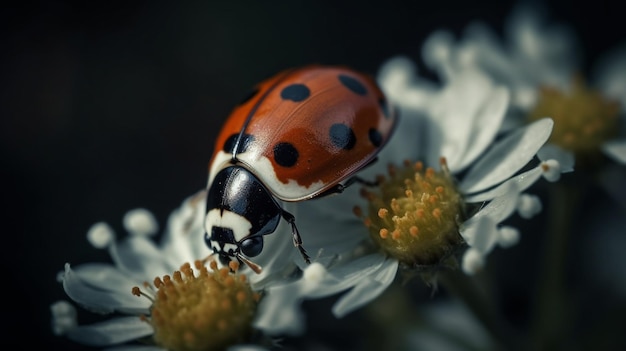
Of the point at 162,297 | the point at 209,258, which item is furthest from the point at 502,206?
the point at 162,297

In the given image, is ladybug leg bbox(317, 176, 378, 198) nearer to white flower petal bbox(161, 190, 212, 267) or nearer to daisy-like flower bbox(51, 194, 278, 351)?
daisy-like flower bbox(51, 194, 278, 351)

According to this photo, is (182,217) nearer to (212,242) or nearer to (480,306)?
(212,242)

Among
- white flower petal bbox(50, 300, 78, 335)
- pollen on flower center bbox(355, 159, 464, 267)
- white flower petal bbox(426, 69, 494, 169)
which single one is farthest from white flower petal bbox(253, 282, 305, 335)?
white flower petal bbox(426, 69, 494, 169)

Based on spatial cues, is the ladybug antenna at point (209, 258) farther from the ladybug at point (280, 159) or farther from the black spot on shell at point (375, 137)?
the black spot on shell at point (375, 137)

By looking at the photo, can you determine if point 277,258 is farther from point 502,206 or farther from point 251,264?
point 502,206

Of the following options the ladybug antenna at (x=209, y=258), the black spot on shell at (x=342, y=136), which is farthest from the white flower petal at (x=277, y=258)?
the black spot on shell at (x=342, y=136)
